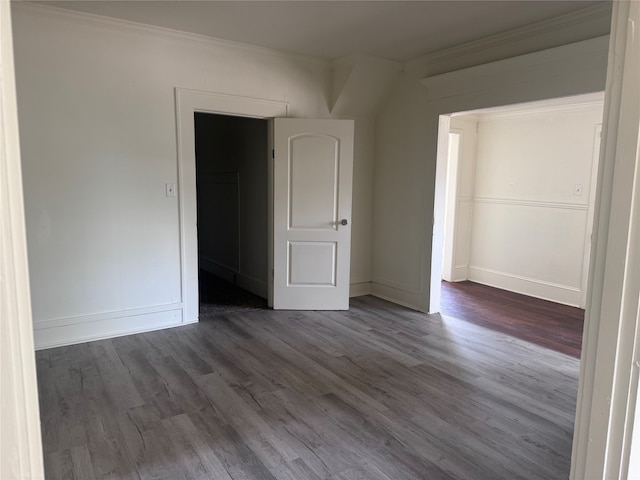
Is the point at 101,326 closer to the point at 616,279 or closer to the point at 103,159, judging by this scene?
the point at 103,159

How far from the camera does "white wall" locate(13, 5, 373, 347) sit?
3246 millimetres

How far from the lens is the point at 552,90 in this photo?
3.34 meters

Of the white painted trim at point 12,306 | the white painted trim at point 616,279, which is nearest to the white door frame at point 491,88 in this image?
the white painted trim at point 616,279

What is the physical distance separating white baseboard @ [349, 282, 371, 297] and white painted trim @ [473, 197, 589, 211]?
216cm

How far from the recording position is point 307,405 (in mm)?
2641

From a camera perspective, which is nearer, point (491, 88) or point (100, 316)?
point (100, 316)

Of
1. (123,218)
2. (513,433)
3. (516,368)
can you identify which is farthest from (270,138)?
(513,433)

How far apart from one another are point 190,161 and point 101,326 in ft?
5.30

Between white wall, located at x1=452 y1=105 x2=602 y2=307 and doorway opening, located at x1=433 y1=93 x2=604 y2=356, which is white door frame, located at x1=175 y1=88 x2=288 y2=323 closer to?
doorway opening, located at x1=433 y1=93 x2=604 y2=356

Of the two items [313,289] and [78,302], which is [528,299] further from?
[78,302]

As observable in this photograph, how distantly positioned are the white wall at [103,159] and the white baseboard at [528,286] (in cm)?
405

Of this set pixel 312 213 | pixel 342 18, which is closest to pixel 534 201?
pixel 312 213

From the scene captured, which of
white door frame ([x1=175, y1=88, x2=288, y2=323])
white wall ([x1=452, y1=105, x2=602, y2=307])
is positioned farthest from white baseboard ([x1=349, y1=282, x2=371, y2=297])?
white door frame ([x1=175, y1=88, x2=288, y2=323])

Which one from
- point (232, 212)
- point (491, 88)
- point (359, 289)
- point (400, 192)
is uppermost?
point (491, 88)
